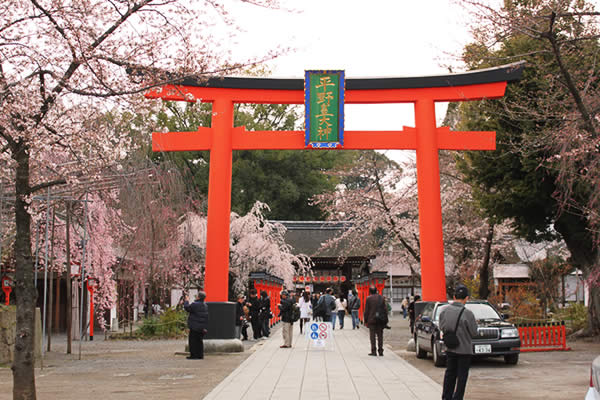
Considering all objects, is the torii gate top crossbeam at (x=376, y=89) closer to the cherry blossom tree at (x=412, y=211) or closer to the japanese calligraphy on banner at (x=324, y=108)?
the japanese calligraphy on banner at (x=324, y=108)

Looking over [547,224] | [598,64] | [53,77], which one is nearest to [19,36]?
[53,77]

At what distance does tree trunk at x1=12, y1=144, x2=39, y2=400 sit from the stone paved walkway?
2.56 meters

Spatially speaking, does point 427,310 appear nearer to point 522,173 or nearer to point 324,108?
point 522,173

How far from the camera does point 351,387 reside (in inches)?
428

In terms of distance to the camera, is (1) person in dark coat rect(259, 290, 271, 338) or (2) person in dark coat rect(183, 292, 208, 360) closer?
(2) person in dark coat rect(183, 292, 208, 360)

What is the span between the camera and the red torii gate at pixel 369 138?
1736 cm

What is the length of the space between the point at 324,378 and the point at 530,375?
3913 millimetres

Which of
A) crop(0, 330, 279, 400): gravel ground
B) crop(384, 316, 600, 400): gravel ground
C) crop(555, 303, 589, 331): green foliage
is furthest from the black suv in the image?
crop(555, 303, 589, 331): green foliage

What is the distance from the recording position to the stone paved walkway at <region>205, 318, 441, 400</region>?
33.0 ft

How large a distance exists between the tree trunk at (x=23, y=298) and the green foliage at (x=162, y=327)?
15844 mm

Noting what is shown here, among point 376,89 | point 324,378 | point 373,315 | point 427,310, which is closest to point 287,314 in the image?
point 373,315

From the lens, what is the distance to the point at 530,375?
12367mm

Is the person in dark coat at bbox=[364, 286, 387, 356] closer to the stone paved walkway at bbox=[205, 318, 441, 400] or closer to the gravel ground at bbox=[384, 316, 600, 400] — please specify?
the stone paved walkway at bbox=[205, 318, 441, 400]

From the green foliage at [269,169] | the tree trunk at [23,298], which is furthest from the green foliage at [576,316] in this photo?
the green foliage at [269,169]
